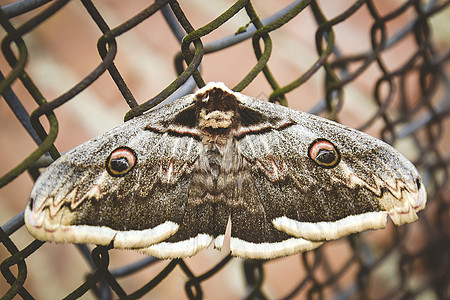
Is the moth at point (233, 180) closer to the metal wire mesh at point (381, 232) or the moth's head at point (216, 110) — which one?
the moth's head at point (216, 110)

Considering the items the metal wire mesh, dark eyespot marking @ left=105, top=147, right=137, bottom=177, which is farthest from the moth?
the metal wire mesh

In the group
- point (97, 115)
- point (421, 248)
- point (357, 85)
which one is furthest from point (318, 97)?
point (97, 115)

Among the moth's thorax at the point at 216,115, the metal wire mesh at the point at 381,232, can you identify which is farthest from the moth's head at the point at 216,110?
the metal wire mesh at the point at 381,232

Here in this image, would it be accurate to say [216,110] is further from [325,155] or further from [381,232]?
[381,232]

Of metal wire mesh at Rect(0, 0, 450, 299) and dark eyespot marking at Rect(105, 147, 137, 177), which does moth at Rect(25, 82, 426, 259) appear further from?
metal wire mesh at Rect(0, 0, 450, 299)

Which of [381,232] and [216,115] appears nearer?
[216,115]

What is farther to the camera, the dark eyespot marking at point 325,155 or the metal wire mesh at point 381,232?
the metal wire mesh at point 381,232

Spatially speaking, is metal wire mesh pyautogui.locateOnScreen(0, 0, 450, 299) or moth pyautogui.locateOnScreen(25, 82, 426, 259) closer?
moth pyautogui.locateOnScreen(25, 82, 426, 259)

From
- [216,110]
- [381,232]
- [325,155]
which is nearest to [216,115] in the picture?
[216,110]
